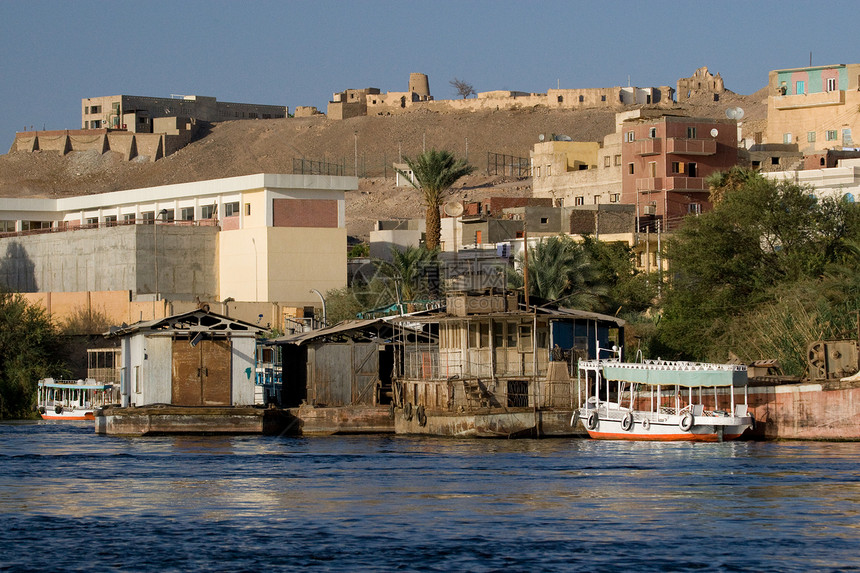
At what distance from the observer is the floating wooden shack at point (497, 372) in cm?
4362

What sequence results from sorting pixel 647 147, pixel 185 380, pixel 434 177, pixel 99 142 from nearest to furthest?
pixel 185 380 → pixel 434 177 → pixel 647 147 → pixel 99 142

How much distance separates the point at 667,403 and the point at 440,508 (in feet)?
56.1

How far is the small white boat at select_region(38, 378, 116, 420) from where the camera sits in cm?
6150

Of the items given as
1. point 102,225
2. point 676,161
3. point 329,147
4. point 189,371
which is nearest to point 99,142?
point 329,147

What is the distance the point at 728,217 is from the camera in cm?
5947

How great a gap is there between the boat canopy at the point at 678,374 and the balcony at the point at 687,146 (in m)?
49.8

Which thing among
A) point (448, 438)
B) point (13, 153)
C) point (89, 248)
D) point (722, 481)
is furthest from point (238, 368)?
point (13, 153)

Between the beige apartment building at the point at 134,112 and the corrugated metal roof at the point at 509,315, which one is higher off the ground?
the beige apartment building at the point at 134,112

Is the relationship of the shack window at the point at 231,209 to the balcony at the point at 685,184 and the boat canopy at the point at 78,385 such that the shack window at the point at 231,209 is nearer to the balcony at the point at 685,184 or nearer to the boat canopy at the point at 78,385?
the boat canopy at the point at 78,385

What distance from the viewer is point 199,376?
48.0 m

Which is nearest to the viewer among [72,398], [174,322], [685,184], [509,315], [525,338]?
[509,315]

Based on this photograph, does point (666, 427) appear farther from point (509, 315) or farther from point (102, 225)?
Answer: point (102, 225)

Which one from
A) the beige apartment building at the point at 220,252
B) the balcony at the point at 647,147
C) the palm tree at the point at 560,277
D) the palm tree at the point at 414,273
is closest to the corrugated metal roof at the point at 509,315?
the palm tree at the point at 560,277

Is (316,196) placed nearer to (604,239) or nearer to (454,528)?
(604,239)
